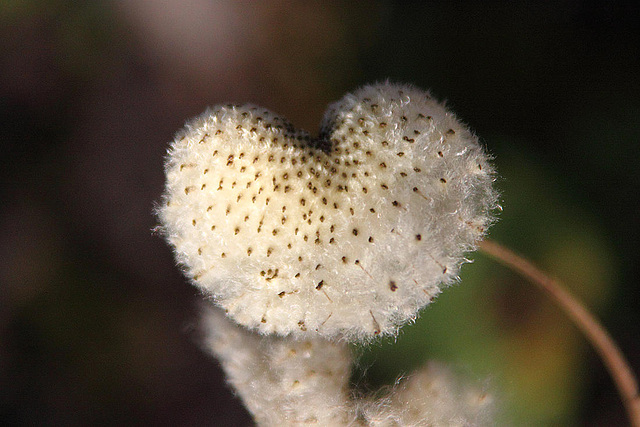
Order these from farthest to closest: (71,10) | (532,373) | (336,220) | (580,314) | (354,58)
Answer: (71,10) < (354,58) < (532,373) < (580,314) < (336,220)

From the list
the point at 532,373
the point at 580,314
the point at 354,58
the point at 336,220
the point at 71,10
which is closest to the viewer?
the point at 336,220

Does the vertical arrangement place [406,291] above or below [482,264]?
below

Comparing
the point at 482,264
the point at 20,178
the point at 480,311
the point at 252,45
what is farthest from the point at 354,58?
the point at 20,178

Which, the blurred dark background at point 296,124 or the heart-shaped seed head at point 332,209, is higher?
the blurred dark background at point 296,124

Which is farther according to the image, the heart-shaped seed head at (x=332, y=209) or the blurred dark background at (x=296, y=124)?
the blurred dark background at (x=296, y=124)

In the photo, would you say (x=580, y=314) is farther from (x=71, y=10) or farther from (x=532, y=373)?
(x=71, y=10)
